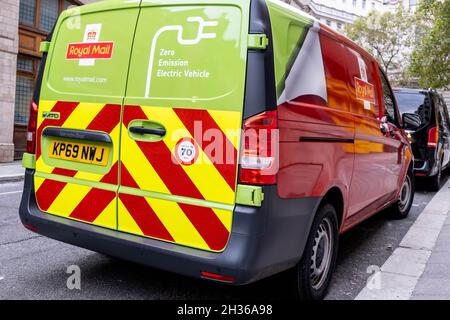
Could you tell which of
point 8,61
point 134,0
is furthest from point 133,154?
point 8,61

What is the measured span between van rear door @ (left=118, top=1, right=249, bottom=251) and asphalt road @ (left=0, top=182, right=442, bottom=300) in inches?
28.8

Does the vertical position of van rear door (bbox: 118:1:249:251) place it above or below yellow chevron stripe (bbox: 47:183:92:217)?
above

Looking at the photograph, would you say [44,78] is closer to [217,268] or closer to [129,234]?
[129,234]

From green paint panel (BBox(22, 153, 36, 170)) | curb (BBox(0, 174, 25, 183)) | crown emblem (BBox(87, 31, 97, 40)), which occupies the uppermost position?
crown emblem (BBox(87, 31, 97, 40))

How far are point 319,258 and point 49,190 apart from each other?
2.11 metres

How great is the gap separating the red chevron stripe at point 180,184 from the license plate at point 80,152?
0.83 ft

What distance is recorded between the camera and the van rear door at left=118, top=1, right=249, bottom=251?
2.86m

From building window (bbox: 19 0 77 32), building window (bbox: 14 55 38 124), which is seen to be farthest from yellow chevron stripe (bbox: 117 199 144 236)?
building window (bbox: 19 0 77 32)

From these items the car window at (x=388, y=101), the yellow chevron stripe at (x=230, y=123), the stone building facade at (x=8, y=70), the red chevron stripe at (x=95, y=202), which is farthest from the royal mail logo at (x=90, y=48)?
the stone building facade at (x=8, y=70)

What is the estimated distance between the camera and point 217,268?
2.83 meters

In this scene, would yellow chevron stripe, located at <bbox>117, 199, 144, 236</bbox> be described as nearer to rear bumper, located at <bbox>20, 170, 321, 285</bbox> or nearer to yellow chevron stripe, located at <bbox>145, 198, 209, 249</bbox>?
rear bumper, located at <bbox>20, 170, 321, 285</bbox>

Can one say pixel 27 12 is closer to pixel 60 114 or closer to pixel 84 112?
pixel 60 114

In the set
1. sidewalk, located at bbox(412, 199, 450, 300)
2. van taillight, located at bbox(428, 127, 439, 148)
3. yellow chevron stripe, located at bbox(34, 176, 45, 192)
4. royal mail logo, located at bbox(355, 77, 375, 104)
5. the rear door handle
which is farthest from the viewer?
van taillight, located at bbox(428, 127, 439, 148)

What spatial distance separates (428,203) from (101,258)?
6.09 m
